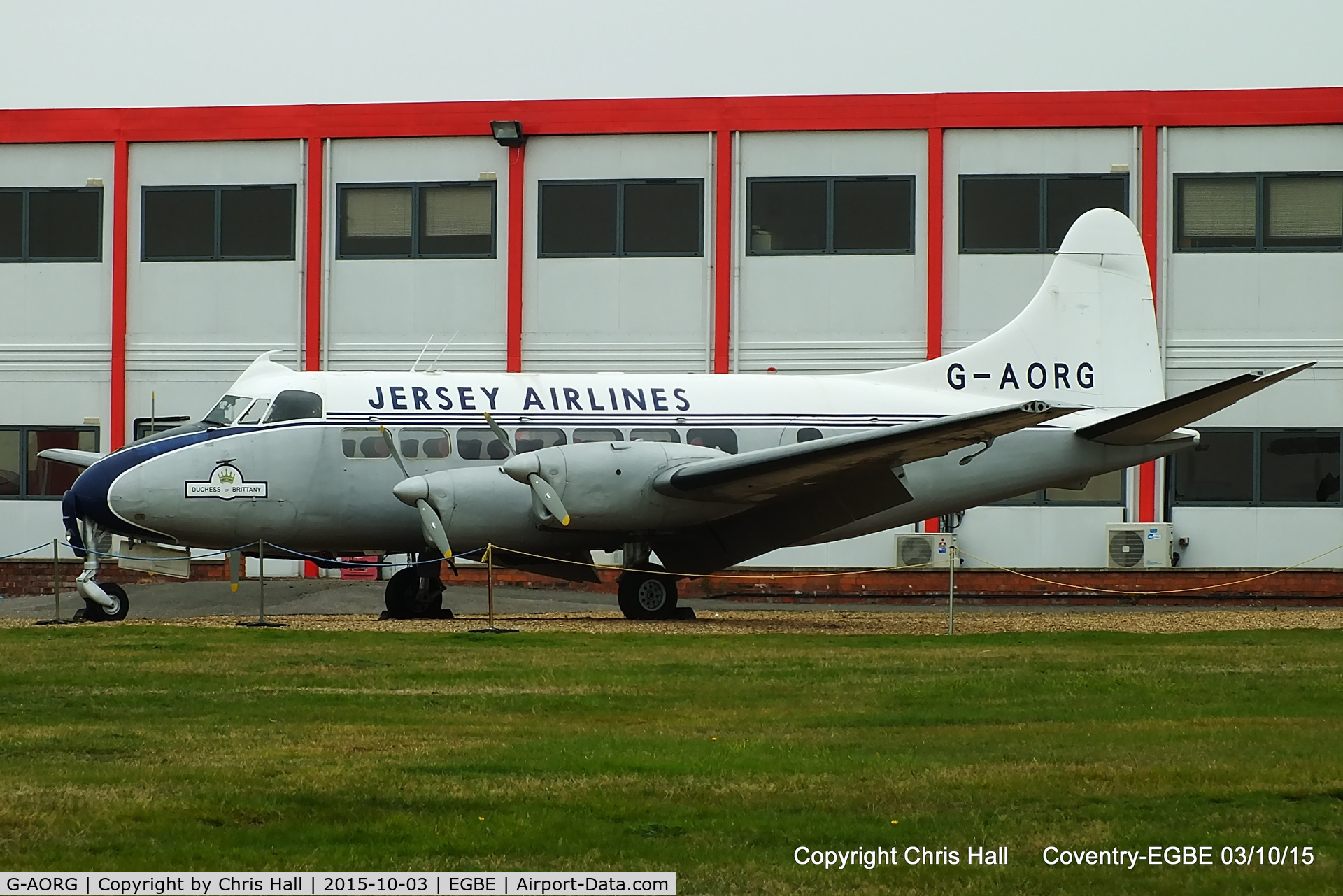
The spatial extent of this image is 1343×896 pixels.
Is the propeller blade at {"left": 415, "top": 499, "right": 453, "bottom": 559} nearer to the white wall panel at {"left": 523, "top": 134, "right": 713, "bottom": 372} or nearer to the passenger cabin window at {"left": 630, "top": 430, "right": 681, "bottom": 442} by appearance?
the passenger cabin window at {"left": 630, "top": 430, "right": 681, "bottom": 442}

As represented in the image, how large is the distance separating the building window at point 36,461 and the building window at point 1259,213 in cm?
2123

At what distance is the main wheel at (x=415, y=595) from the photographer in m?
21.7

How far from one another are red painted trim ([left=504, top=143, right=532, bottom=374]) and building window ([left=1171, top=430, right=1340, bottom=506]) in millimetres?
12449

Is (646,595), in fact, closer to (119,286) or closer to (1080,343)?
(1080,343)

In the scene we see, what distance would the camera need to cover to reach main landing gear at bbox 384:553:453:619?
21641mm

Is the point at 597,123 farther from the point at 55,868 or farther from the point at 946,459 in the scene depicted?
the point at 55,868

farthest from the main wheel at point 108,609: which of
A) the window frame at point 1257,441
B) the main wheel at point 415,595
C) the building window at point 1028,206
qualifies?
the window frame at point 1257,441

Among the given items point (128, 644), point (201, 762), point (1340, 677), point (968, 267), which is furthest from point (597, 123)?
point (201, 762)

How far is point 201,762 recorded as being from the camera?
8.89 m

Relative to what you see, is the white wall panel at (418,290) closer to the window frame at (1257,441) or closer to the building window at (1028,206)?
the building window at (1028,206)

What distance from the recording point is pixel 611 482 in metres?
19.6

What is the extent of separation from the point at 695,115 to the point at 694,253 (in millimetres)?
2636
